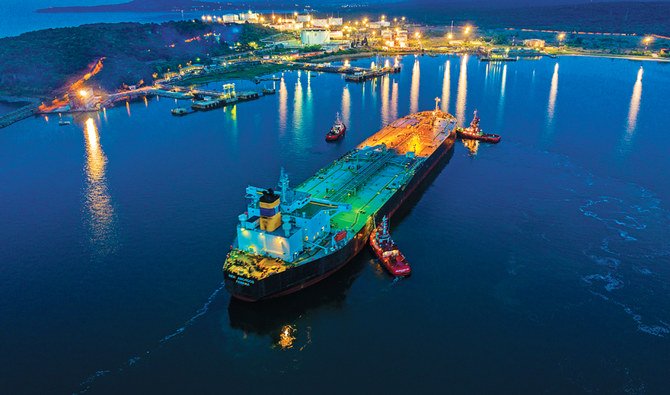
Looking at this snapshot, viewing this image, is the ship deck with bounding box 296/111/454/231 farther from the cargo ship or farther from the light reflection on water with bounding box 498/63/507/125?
the light reflection on water with bounding box 498/63/507/125

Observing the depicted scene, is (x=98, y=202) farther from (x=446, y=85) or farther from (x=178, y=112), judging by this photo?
(x=446, y=85)

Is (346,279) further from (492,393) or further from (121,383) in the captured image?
(121,383)

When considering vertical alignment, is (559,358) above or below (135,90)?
below

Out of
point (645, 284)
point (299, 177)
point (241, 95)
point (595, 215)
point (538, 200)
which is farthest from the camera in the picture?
point (241, 95)

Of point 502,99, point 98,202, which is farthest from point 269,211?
point 502,99

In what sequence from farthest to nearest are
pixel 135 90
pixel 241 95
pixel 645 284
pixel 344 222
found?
pixel 135 90 → pixel 241 95 → pixel 344 222 → pixel 645 284

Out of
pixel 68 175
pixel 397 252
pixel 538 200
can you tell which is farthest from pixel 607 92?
pixel 68 175
